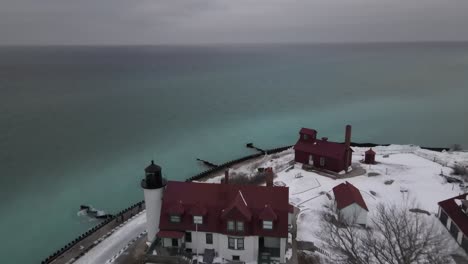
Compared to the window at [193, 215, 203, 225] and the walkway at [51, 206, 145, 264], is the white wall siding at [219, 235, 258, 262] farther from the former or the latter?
the walkway at [51, 206, 145, 264]

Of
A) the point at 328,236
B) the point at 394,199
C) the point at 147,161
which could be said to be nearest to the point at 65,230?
the point at 147,161

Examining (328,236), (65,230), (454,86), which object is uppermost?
(454,86)

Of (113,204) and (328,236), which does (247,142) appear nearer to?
(113,204)

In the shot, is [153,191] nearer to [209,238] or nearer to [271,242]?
[209,238]

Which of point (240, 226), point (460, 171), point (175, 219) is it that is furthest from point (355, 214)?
point (460, 171)

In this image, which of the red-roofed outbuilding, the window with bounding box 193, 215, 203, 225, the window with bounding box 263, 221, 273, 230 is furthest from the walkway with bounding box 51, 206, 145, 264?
the red-roofed outbuilding
